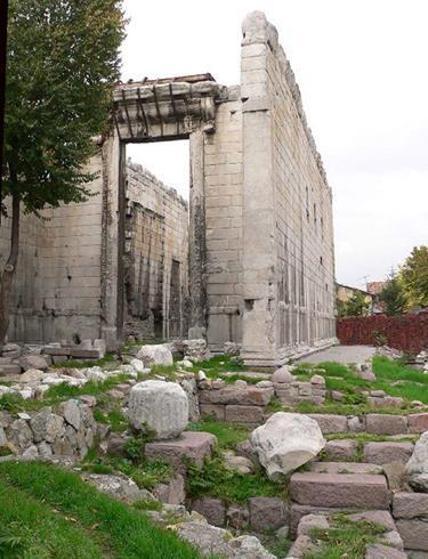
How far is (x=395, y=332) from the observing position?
87.5ft

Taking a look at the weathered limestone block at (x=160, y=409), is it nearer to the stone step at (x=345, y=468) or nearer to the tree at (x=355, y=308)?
the stone step at (x=345, y=468)

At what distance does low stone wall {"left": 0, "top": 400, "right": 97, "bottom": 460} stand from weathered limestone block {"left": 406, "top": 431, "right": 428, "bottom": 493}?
3.79m

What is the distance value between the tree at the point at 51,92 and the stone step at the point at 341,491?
6602 millimetres

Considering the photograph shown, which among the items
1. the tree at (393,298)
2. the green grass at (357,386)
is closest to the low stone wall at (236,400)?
the green grass at (357,386)

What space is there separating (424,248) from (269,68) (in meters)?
27.1

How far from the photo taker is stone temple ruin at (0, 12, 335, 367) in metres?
11.6

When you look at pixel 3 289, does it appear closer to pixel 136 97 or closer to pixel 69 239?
pixel 69 239

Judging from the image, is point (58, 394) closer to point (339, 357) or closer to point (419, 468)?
point (419, 468)

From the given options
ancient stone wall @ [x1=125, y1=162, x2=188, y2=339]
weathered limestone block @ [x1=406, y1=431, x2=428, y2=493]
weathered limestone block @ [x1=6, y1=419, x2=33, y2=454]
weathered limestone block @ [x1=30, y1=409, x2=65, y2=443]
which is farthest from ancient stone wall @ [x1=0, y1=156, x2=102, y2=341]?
weathered limestone block @ [x1=406, y1=431, x2=428, y2=493]

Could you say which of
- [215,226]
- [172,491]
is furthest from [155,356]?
[172,491]

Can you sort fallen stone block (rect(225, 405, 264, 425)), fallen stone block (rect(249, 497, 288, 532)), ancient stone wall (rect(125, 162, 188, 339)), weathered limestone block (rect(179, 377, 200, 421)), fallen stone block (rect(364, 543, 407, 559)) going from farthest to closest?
ancient stone wall (rect(125, 162, 188, 339))
fallen stone block (rect(225, 405, 264, 425))
weathered limestone block (rect(179, 377, 200, 421))
fallen stone block (rect(249, 497, 288, 532))
fallen stone block (rect(364, 543, 407, 559))

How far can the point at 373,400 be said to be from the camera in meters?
9.59

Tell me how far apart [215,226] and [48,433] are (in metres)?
8.31

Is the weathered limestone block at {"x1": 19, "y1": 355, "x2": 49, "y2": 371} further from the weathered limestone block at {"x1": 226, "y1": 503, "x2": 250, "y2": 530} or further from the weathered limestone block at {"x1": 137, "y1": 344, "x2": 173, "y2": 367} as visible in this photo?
the weathered limestone block at {"x1": 226, "y1": 503, "x2": 250, "y2": 530}
